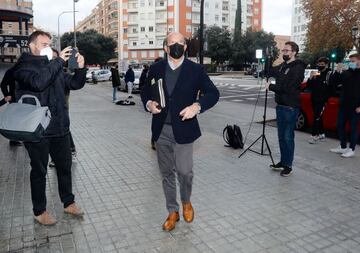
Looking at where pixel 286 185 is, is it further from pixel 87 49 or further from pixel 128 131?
pixel 87 49

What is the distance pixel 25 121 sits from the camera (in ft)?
11.8

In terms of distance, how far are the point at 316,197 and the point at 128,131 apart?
5816 millimetres

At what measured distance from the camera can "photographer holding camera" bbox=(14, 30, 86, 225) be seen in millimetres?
3635

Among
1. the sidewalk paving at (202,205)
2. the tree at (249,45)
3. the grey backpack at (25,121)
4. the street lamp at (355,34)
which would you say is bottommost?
the sidewalk paving at (202,205)

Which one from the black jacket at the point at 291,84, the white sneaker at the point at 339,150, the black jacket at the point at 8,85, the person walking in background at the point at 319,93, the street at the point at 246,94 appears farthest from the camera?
the street at the point at 246,94

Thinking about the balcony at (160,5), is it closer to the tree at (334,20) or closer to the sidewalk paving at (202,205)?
the tree at (334,20)

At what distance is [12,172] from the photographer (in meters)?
5.86

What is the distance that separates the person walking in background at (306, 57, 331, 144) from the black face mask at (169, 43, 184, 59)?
554cm

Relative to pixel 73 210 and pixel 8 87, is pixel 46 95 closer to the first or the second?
pixel 73 210

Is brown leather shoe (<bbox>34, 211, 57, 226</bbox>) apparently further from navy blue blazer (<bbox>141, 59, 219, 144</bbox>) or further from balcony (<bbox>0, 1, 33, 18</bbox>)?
balcony (<bbox>0, 1, 33, 18</bbox>)

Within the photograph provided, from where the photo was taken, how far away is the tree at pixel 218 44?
66375 millimetres

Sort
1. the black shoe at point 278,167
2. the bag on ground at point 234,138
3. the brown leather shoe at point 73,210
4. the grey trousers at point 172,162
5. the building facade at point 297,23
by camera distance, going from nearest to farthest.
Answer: the grey trousers at point 172,162 → the brown leather shoe at point 73,210 → the black shoe at point 278,167 → the bag on ground at point 234,138 → the building facade at point 297,23

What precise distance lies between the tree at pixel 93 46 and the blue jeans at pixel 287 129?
219 ft

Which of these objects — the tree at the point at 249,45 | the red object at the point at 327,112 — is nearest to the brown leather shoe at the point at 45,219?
the red object at the point at 327,112
